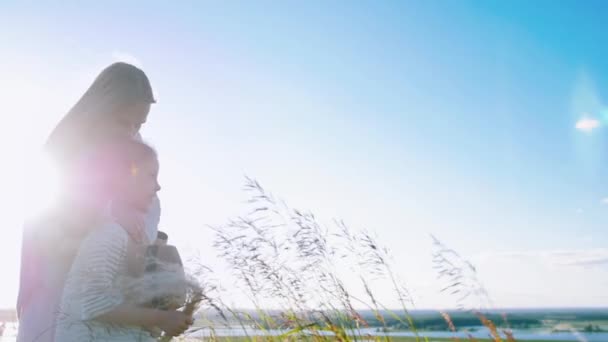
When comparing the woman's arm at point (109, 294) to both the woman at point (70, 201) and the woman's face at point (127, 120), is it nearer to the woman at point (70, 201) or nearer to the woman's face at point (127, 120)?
the woman at point (70, 201)

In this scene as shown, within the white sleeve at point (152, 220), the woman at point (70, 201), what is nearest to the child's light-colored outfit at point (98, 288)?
the woman at point (70, 201)

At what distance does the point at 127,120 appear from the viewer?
2.47m

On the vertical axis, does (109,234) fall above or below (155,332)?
above

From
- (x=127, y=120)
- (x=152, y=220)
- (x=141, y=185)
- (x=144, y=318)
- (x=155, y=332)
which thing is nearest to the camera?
(x=144, y=318)

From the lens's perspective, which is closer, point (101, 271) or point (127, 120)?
point (101, 271)

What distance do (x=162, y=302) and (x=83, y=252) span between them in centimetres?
33

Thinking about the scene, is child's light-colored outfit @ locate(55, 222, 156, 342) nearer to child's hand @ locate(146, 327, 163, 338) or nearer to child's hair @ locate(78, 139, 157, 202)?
child's hand @ locate(146, 327, 163, 338)

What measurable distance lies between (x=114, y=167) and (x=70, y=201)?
22 cm

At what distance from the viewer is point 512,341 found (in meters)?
2.12

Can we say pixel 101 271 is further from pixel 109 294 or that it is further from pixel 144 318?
pixel 144 318

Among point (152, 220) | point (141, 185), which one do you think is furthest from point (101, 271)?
point (152, 220)

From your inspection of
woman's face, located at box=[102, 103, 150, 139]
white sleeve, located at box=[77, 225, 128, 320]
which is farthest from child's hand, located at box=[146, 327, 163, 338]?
woman's face, located at box=[102, 103, 150, 139]

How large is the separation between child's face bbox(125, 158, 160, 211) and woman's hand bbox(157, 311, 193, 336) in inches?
17.6

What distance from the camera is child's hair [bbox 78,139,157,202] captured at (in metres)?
1.96
